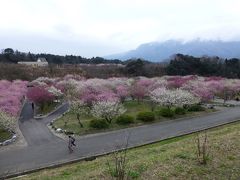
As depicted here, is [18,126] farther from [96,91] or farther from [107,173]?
[107,173]

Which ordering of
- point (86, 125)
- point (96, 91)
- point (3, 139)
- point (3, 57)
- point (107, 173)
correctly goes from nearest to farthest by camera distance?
point (107, 173)
point (3, 139)
point (86, 125)
point (96, 91)
point (3, 57)

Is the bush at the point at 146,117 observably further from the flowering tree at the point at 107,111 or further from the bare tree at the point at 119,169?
the bare tree at the point at 119,169

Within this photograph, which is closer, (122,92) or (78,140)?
(78,140)

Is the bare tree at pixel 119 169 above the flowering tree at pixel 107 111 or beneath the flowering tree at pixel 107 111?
above

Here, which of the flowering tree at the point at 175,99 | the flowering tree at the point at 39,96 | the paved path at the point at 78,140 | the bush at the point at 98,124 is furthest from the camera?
the flowering tree at the point at 39,96

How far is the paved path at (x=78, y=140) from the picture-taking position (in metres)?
18.6

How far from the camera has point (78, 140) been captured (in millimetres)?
23969

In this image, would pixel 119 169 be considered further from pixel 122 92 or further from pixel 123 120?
pixel 122 92

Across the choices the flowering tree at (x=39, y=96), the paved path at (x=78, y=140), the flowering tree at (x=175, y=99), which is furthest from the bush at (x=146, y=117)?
the flowering tree at (x=39, y=96)

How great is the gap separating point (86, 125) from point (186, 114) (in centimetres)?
1172

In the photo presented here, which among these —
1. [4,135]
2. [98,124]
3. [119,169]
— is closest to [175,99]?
[98,124]

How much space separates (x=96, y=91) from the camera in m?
41.7

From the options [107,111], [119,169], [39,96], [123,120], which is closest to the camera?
[119,169]

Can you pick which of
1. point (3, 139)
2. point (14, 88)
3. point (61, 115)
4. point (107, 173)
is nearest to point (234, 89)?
point (61, 115)
